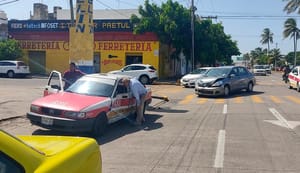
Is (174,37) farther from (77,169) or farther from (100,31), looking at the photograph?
(77,169)

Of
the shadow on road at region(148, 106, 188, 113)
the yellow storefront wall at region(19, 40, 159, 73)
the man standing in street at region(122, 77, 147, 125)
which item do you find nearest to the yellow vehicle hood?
the man standing in street at region(122, 77, 147, 125)

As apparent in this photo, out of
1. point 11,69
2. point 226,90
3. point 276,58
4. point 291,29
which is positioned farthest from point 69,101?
point 276,58

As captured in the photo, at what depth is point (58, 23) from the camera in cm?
4025

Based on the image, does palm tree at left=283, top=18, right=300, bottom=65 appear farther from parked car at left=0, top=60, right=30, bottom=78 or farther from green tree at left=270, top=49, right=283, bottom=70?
parked car at left=0, top=60, right=30, bottom=78

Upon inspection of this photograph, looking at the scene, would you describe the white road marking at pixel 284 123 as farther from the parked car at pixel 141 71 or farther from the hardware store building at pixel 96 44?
the hardware store building at pixel 96 44

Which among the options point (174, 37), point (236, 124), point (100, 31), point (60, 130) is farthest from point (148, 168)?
point (100, 31)

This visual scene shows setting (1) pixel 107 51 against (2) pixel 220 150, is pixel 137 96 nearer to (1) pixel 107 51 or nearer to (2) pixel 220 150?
(2) pixel 220 150

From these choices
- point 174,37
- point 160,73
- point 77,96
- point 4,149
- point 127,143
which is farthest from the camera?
point 160,73

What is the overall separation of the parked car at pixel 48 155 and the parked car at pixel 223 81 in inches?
665

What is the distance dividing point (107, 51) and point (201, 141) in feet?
101

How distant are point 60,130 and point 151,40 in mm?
29023

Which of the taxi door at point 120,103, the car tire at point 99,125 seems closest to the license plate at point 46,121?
the car tire at point 99,125

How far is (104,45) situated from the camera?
127 feet

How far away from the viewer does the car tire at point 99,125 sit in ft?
30.4
